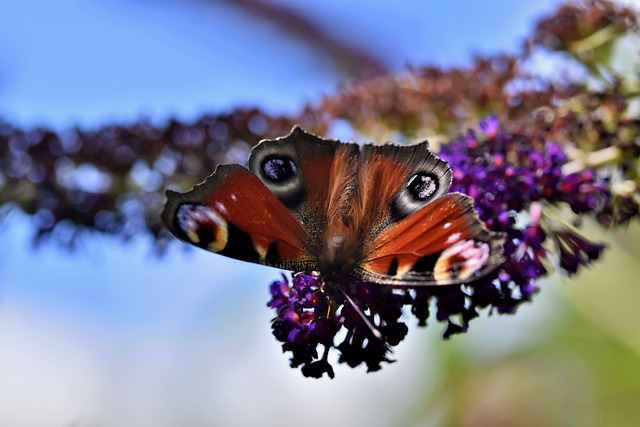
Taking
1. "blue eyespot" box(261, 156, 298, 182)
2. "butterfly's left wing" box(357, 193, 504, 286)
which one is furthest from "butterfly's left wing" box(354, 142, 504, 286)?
"blue eyespot" box(261, 156, 298, 182)

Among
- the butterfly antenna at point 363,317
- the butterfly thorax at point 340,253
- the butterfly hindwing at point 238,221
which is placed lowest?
the butterfly antenna at point 363,317

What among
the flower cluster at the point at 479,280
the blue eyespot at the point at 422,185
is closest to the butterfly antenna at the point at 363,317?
the flower cluster at the point at 479,280

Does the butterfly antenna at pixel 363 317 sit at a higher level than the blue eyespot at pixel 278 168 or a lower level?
lower

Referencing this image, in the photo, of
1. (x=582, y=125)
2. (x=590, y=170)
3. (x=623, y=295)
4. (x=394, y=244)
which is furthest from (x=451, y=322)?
(x=623, y=295)

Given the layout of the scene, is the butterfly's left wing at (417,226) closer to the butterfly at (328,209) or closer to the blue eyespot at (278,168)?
the butterfly at (328,209)

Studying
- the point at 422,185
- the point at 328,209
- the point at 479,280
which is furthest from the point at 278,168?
the point at 479,280
